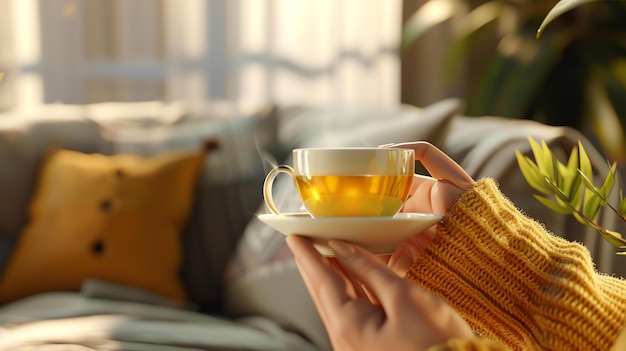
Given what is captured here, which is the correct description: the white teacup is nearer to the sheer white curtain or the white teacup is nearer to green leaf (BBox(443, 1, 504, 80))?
the sheer white curtain

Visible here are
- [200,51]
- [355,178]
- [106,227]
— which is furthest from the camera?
[200,51]

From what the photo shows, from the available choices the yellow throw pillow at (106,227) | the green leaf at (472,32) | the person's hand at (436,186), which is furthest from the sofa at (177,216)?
the green leaf at (472,32)

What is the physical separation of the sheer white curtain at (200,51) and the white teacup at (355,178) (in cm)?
217

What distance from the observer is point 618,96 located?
273 cm

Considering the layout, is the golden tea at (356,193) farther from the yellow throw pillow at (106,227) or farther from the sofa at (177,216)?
the yellow throw pillow at (106,227)

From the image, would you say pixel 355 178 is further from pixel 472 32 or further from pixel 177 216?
pixel 472 32

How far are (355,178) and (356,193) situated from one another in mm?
15

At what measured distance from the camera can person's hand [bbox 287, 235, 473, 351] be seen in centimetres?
49

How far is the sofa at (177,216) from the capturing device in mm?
1236

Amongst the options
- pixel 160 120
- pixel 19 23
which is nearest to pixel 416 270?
pixel 160 120

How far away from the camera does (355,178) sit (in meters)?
0.64

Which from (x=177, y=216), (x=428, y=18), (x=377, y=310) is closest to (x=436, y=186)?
(x=377, y=310)

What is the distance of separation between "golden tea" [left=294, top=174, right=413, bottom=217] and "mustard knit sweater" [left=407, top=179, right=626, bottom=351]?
0.17ft

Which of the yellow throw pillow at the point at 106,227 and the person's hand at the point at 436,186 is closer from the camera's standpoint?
the person's hand at the point at 436,186
